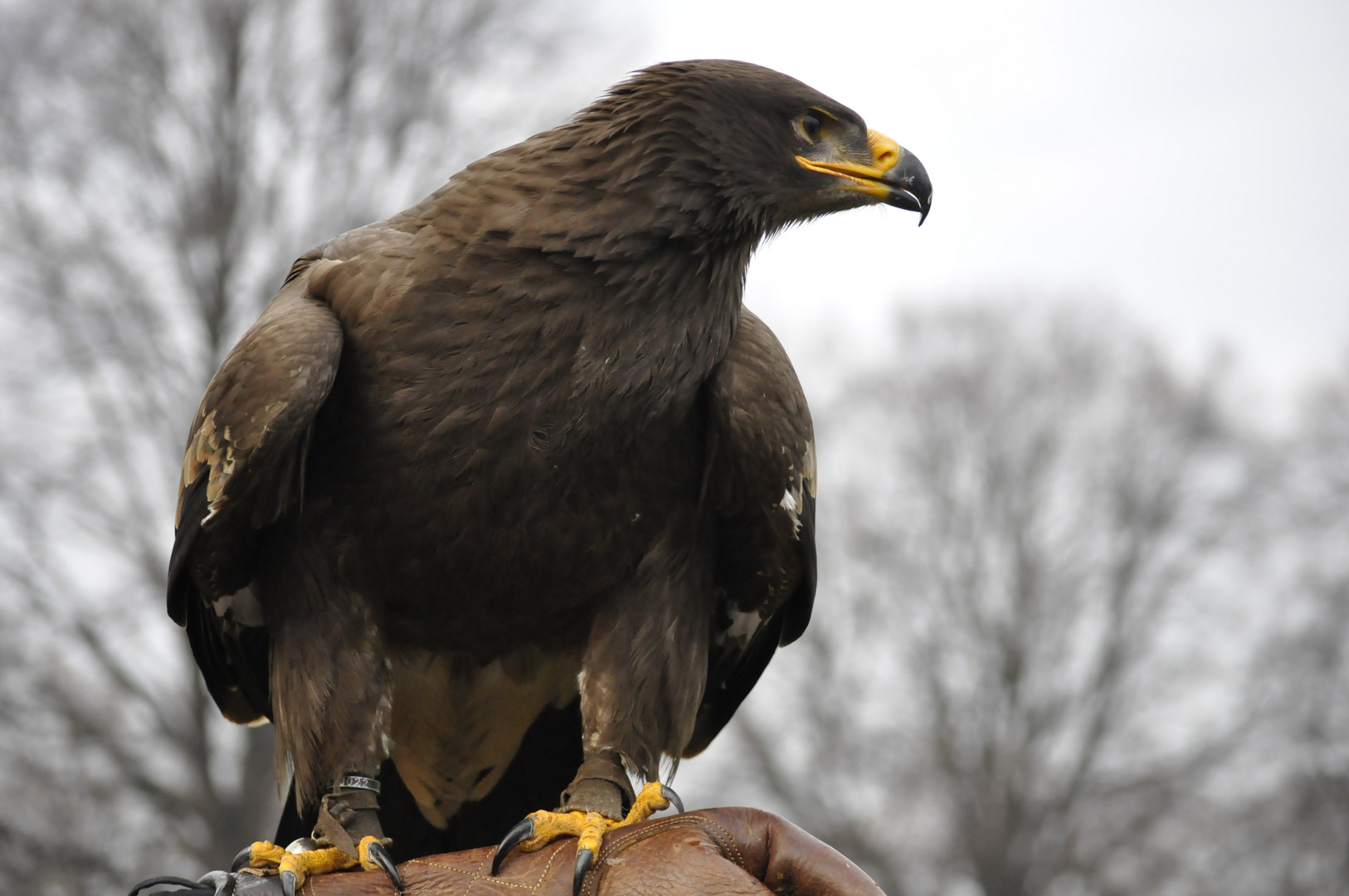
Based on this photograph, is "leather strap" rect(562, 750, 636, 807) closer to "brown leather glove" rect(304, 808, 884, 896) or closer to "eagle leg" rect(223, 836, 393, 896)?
"brown leather glove" rect(304, 808, 884, 896)

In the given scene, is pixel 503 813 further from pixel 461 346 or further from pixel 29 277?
pixel 29 277

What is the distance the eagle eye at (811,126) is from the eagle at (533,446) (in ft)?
0.05

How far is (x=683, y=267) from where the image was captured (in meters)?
3.53

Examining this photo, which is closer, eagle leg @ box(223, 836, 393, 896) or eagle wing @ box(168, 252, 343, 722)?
eagle leg @ box(223, 836, 393, 896)

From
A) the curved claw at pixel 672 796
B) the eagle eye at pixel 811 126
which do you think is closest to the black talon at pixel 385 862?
the curved claw at pixel 672 796

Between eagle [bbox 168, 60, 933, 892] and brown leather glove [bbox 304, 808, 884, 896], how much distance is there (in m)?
0.07

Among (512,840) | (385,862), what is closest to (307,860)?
(385,862)

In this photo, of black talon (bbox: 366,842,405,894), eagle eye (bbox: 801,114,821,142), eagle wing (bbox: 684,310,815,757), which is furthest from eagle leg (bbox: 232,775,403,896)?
eagle eye (bbox: 801,114,821,142)

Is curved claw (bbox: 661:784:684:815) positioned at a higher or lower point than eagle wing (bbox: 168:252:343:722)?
lower

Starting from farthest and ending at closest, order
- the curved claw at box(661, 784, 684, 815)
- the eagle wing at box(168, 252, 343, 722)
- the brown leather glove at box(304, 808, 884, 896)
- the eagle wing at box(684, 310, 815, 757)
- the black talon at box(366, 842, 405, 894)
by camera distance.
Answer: the eagle wing at box(684, 310, 815, 757)
the curved claw at box(661, 784, 684, 815)
the eagle wing at box(168, 252, 343, 722)
the black talon at box(366, 842, 405, 894)
the brown leather glove at box(304, 808, 884, 896)

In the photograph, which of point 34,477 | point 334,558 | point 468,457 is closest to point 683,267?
point 468,457

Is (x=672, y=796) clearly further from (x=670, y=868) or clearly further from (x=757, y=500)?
(x=757, y=500)

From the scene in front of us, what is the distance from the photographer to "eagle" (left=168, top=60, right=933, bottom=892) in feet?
11.2

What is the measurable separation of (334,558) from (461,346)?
0.68m
